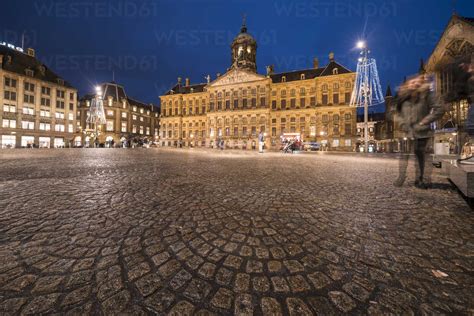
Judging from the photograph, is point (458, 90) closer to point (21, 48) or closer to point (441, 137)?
point (441, 137)

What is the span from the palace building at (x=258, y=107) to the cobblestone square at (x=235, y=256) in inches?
1658

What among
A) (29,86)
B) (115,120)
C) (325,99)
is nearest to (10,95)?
(29,86)

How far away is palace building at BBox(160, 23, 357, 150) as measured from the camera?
48344 mm

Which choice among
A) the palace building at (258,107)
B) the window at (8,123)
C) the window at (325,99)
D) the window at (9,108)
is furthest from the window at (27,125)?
the window at (325,99)

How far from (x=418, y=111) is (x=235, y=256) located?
5135mm

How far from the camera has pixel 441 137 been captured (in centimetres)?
2400

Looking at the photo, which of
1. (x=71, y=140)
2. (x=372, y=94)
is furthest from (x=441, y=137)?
(x=71, y=140)

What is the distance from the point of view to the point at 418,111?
4375 mm

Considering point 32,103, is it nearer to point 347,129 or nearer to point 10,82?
point 10,82

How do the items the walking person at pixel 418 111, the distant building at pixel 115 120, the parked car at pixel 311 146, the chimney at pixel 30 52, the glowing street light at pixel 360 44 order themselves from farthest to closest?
1. the distant building at pixel 115 120
2. the chimney at pixel 30 52
3. the parked car at pixel 311 146
4. the glowing street light at pixel 360 44
5. the walking person at pixel 418 111

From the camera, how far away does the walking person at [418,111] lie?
4219 millimetres

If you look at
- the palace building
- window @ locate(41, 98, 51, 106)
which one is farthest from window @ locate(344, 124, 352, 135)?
window @ locate(41, 98, 51, 106)

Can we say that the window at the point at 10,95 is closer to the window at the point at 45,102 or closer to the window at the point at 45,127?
the window at the point at 45,102

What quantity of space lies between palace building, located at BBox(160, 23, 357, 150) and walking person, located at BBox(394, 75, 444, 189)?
3932cm
